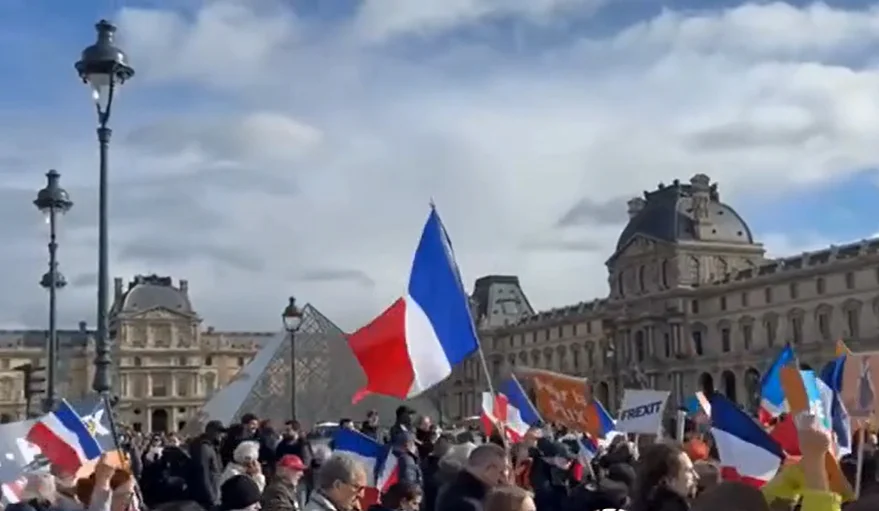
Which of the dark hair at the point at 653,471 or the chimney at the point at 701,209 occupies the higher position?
the chimney at the point at 701,209

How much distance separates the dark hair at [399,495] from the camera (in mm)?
6045

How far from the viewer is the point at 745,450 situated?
24.8 ft

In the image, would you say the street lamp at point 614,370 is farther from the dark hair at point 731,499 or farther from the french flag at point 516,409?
the dark hair at point 731,499

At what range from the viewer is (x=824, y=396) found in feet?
27.3

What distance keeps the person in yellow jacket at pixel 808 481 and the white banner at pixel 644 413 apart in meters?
8.23

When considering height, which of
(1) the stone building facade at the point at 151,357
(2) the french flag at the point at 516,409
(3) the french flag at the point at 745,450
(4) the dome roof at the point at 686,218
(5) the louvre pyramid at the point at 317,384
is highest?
(4) the dome roof at the point at 686,218

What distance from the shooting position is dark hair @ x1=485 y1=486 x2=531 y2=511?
3885 millimetres

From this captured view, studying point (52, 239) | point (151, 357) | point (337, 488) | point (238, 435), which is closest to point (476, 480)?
point (337, 488)

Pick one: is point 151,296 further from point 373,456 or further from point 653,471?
point 653,471

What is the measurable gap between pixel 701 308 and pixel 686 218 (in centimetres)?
677

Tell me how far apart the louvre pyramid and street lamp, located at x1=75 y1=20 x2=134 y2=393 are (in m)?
19.1

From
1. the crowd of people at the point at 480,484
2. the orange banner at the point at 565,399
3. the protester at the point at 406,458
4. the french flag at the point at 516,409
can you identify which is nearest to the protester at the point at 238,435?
the crowd of people at the point at 480,484

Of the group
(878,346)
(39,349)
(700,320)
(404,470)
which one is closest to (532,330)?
(700,320)

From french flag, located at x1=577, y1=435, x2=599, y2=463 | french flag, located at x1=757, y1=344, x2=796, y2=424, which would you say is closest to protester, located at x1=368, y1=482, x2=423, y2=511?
french flag, located at x1=577, y1=435, x2=599, y2=463
